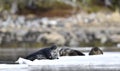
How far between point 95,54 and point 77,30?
3174cm

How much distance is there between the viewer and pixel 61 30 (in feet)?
163

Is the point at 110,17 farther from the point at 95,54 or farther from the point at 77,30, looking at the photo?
the point at 95,54

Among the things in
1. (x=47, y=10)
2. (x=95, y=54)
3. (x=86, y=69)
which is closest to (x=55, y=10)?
(x=47, y=10)

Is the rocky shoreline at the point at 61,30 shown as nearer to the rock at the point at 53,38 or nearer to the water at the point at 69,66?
the rock at the point at 53,38

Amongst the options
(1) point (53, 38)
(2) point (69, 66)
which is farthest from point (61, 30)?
(2) point (69, 66)

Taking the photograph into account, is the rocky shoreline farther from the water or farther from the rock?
the water

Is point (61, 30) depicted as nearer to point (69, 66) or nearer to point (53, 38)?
point (53, 38)

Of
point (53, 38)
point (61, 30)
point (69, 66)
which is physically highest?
point (61, 30)

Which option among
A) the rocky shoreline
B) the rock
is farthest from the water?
the rock

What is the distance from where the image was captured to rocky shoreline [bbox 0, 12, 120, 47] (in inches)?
1932

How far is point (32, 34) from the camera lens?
50.0 meters

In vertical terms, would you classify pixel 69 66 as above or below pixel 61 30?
below

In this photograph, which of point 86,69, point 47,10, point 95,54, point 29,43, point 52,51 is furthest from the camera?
point 47,10

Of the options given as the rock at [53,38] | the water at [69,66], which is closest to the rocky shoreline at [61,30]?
the rock at [53,38]
